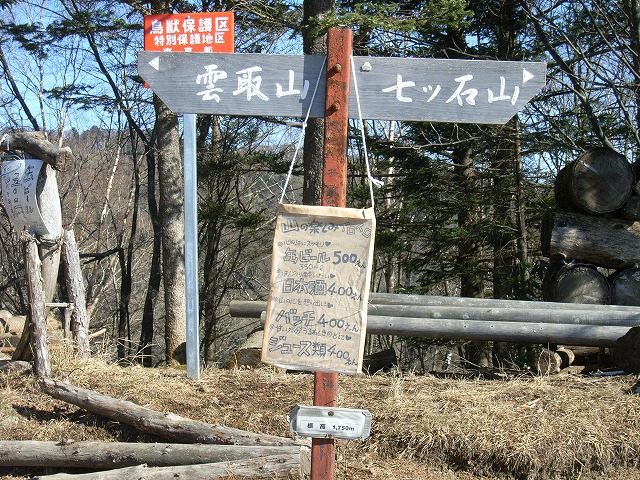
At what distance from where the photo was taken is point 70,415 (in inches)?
209

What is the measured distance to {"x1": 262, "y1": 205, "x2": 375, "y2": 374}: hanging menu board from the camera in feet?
9.62

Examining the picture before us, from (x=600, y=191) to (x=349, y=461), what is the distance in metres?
4.76

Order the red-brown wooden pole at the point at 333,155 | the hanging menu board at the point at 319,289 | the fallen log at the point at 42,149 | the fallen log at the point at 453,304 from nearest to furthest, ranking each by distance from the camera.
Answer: the hanging menu board at the point at 319,289
the red-brown wooden pole at the point at 333,155
the fallen log at the point at 42,149
the fallen log at the point at 453,304

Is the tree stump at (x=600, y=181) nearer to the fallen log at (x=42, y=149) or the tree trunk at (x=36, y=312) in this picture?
the fallen log at (x=42, y=149)

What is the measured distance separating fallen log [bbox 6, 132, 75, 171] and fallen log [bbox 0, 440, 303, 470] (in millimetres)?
2608

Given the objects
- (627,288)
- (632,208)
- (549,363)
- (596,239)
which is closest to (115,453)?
(549,363)

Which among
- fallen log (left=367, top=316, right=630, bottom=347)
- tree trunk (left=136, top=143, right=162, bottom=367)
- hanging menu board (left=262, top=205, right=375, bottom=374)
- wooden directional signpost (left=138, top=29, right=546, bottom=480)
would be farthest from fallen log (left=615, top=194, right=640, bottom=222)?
tree trunk (left=136, top=143, right=162, bottom=367)

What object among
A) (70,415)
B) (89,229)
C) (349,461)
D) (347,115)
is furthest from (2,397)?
(89,229)

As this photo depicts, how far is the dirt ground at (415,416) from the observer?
4395 millimetres

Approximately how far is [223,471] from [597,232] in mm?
5406

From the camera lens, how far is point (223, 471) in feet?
13.6

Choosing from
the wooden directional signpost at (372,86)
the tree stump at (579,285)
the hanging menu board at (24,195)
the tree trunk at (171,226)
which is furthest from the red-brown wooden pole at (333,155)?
the tree trunk at (171,226)

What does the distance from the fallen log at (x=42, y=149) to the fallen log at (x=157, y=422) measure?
6.74 ft

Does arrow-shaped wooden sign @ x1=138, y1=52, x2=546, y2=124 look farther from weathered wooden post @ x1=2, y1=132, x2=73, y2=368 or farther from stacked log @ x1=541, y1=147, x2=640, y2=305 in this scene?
stacked log @ x1=541, y1=147, x2=640, y2=305
